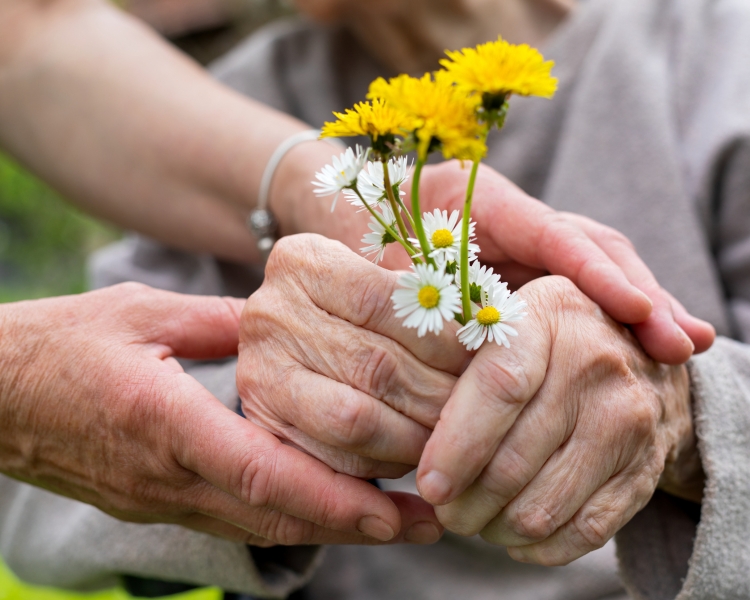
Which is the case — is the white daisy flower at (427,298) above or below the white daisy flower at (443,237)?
below

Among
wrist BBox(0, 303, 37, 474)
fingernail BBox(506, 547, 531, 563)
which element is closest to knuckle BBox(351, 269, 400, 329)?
fingernail BBox(506, 547, 531, 563)

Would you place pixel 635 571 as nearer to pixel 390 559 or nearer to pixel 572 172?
pixel 390 559

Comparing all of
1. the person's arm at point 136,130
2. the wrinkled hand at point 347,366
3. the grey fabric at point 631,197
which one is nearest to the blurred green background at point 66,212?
the person's arm at point 136,130

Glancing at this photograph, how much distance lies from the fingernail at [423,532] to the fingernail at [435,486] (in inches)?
4.3

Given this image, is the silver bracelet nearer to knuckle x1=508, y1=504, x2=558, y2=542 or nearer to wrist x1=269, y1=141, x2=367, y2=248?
wrist x1=269, y1=141, x2=367, y2=248

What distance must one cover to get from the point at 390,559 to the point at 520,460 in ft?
1.80

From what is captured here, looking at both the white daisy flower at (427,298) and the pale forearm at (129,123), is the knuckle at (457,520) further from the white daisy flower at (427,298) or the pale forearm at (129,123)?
the pale forearm at (129,123)

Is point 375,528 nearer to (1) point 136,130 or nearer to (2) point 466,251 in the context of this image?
(2) point 466,251

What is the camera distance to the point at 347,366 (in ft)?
1.71

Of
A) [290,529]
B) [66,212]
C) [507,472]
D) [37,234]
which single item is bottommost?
[290,529]

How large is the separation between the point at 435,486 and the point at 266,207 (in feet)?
1.97

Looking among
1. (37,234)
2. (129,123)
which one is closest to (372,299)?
(129,123)

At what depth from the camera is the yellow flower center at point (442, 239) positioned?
0.47 m

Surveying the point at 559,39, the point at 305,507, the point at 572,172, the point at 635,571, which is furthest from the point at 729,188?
the point at 305,507
